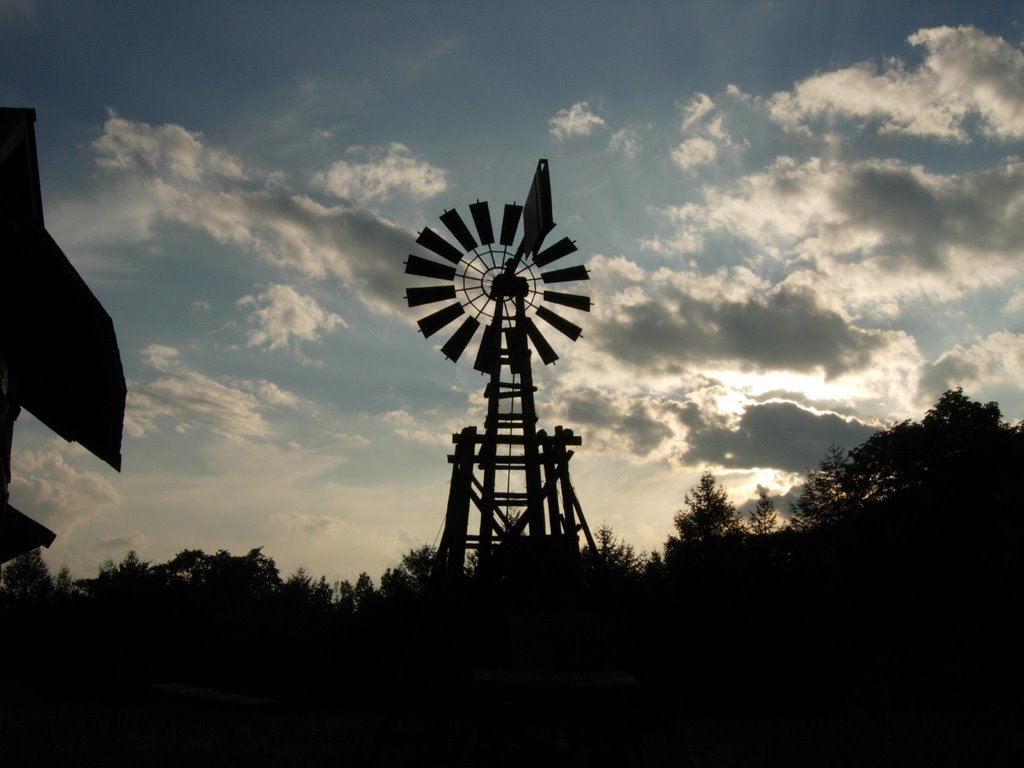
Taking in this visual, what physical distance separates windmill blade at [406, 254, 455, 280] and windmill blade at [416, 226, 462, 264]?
0.79 feet

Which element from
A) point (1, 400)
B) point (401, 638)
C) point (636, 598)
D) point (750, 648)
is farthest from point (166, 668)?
point (1, 400)

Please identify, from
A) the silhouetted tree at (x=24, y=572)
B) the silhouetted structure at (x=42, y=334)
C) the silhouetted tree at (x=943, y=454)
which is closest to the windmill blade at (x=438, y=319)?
the silhouetted structure at (x=42, y=334)

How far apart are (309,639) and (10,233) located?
21137 millimetres

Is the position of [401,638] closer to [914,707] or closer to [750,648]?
[750,648]

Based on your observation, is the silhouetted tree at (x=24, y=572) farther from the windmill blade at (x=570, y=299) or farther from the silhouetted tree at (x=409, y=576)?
the windmill blade at (x=570, y=299)

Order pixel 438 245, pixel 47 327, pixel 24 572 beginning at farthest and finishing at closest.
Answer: pixel 24 572
pixel 438 245
pixel 47 327

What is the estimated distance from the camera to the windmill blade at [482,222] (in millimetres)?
13531

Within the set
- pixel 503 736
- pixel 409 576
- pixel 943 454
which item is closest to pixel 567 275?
pixel 503 736

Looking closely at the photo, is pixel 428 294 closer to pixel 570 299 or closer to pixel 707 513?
pixel 570 299

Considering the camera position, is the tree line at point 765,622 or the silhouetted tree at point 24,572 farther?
the silhouetted tree at point 24,572

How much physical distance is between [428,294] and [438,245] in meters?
0.93

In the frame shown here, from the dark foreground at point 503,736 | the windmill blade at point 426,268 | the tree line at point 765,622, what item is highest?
the windmill blade at point 426,268

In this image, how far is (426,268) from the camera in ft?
44.8

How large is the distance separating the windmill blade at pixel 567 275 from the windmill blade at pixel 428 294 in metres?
1.86
